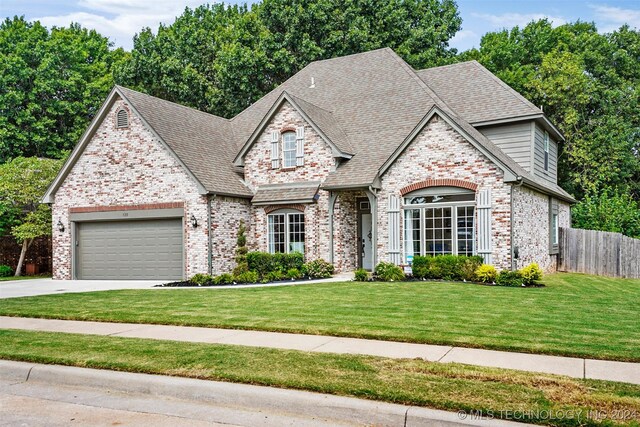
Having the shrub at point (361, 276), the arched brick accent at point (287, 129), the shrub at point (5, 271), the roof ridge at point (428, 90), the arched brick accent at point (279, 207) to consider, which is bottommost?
the shrub at point (5, 271)

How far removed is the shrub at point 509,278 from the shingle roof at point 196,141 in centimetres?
1014

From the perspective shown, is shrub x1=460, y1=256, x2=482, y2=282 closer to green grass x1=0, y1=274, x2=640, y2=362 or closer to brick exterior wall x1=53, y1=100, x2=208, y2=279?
green grass x1=0, y1=274, x2=640, y2=362

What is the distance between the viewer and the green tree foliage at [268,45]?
33.0 meters

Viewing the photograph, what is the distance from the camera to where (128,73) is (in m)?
35.8

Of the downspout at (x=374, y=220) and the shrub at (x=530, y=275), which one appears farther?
the downspout at (x=374, y=220)

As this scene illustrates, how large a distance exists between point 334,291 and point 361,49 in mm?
22051

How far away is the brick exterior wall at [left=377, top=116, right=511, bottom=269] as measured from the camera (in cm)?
1744

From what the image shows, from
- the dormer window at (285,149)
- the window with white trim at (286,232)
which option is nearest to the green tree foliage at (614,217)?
the window with white trim at (286,232)

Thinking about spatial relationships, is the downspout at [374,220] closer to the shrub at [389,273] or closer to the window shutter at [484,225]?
the shrub at [389,273]

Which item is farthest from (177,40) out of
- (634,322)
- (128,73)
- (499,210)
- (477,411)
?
(477,411)

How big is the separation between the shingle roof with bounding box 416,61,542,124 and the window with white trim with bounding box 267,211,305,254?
292 inches

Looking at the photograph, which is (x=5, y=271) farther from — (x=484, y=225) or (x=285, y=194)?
(x=484, y=225)

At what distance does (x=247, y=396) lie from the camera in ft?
20.0

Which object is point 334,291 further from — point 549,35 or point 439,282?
point 549,35
